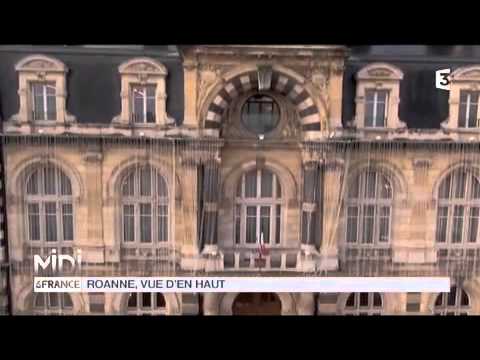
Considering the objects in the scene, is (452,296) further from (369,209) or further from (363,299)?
(369,209)

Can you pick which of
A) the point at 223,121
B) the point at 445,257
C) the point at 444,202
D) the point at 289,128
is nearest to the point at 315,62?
the point at 289,128

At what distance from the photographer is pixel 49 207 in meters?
11.5

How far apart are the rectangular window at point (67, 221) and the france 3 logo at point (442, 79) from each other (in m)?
7.53

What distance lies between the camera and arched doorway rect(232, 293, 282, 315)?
472 inches

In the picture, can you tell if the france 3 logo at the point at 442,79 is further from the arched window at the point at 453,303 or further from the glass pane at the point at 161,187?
the glass pane at the point at 161,187

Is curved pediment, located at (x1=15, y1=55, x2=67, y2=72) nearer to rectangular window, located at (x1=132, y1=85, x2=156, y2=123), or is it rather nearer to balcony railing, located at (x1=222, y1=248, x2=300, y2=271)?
rectangular window, located at (x1=132, y1=85, x2=156, y2=123)

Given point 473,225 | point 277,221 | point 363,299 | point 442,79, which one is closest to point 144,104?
point 277,221

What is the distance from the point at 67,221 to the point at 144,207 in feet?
5.06

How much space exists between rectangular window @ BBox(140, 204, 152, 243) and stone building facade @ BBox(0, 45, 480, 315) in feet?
0.10

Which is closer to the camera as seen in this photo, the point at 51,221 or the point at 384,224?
the point at 51,221

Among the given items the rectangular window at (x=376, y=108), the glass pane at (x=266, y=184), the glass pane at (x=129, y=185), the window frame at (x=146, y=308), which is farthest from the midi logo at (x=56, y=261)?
the rectangular window at (x=376, y=108)

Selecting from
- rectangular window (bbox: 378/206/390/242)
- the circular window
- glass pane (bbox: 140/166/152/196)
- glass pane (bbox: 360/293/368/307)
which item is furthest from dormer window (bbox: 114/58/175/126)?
→ glass pane (bbox: 360/293/368/307)

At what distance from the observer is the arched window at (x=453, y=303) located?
12.0 metres

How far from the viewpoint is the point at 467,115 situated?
37.0 feet
